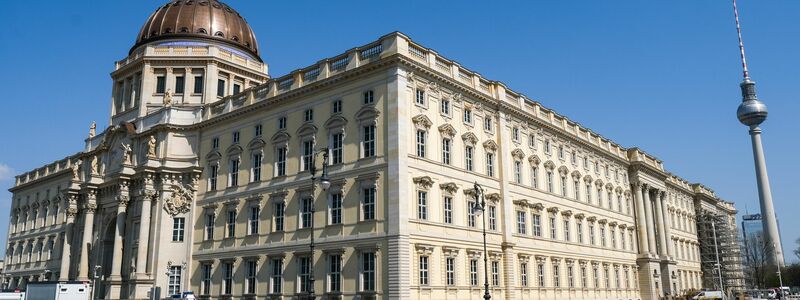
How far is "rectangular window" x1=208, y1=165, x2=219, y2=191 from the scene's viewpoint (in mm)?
47594

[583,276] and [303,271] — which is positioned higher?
[303,271]

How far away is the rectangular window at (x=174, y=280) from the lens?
154 feet

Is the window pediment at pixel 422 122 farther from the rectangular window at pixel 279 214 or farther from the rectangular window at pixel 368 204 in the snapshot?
the rectangular window at pixel 279 214

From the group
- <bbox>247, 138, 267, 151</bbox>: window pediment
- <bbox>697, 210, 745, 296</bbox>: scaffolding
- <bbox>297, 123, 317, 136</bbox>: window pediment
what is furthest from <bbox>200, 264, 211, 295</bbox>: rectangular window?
<bbox>697, 210, 745, 296</bbox>: scaffolding

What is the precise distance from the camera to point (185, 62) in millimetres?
58000

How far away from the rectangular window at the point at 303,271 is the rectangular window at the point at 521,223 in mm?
14697

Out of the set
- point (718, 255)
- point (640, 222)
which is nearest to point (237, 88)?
point (640, 222)

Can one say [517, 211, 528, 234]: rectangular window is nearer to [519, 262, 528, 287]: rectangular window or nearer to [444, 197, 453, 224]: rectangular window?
[519, 262, 528, 287]: rectangular window

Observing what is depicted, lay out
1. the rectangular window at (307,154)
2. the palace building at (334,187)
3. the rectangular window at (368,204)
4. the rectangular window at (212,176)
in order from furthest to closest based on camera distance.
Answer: the rectangular window at (212,176) < the rectangular window at (307,154) < the palace building at (334,187) < the rectangular window at (368,204)

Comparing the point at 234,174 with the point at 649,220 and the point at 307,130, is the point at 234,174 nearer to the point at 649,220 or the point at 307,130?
the point at 307,130

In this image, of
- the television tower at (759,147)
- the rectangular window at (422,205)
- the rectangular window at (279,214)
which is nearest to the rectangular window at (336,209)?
the rectangular window at (279,214)

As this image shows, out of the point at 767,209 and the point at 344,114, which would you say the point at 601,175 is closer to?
the point at 344,114

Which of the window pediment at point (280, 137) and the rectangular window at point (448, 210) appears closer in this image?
the rectangular window at point (448, 210)

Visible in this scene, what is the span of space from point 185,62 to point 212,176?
14.8 meters
